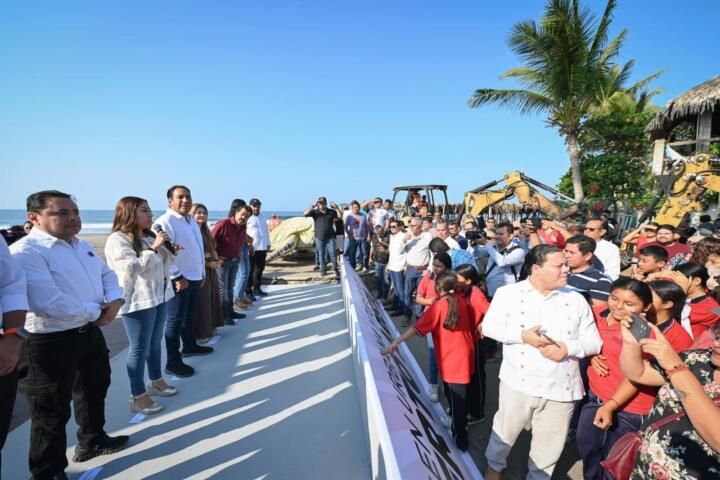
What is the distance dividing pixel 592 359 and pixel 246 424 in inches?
102

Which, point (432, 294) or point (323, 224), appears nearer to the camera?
point (432, 294)

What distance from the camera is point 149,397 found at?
2.76 meters

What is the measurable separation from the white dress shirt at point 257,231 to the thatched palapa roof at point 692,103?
45.2ft

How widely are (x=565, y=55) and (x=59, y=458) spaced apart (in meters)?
14.9

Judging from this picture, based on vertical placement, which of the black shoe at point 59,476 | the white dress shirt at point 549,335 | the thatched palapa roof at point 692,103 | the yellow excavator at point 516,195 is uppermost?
the thatched palapa roof at point 692,103

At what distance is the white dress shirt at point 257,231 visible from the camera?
6066mm

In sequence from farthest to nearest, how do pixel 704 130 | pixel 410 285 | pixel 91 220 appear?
1. pixel 91 220
2. pixel 704 130
3. pixel 410 285

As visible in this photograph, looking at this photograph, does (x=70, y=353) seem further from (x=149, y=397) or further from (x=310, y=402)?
(x=310, y=402)

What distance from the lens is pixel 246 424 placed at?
262cm

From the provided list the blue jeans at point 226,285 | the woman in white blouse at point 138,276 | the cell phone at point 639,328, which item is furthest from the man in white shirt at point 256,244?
the cell phone at point 639,328

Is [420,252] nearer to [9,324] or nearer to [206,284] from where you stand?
[206,284]

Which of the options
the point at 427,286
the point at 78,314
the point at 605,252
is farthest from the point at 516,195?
the point at 78,314

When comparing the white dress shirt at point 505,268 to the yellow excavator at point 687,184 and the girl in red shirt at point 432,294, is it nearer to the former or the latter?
the girl in red shirt at point 432,294

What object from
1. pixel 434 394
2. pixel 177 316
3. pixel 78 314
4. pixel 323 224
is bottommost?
pixel 434 394
